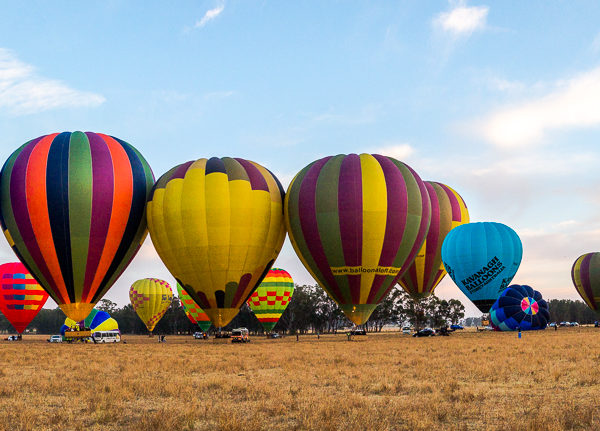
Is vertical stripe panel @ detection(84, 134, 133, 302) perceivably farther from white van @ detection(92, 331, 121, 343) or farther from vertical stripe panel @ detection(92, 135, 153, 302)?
white van @ detection(92, 331, 121, 343)

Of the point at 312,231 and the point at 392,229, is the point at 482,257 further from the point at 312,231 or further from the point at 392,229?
the point at 312,231

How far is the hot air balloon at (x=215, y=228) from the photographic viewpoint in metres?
35.2

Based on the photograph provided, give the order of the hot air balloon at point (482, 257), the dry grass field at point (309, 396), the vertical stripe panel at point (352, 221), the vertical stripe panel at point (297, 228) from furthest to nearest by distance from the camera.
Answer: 1. the hot air balloon at point (482, 257)
2. the vertical stripe panel at point (297, 228)
3. the vertical stripe panel at point (352, 221)
4. the dry grass field at point (309, 396)

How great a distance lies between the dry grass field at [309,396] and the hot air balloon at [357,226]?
15049mm

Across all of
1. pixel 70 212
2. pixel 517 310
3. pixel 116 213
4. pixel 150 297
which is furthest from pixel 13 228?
pixel 517 310

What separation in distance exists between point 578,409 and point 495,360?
1045 centimetres

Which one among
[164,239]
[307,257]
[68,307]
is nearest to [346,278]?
[307,257]

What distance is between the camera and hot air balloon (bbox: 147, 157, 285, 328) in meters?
35.2

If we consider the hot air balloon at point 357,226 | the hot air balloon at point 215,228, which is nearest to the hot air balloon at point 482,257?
the hot air balloon at point 357,226

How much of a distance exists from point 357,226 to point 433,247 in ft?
66.3

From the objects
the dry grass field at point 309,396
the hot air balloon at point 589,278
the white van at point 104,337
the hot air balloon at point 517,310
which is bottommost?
the white van at point 104,337

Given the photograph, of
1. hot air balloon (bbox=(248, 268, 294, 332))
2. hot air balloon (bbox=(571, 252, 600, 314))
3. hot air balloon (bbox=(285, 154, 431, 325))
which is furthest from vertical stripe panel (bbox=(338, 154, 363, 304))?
hot air balloon (bbox=(571, 252, 600, 314))

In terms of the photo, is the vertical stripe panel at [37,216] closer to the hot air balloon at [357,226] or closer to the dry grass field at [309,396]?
the hot air balloon at [357,226]

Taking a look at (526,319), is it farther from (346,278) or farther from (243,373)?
(243,373)
